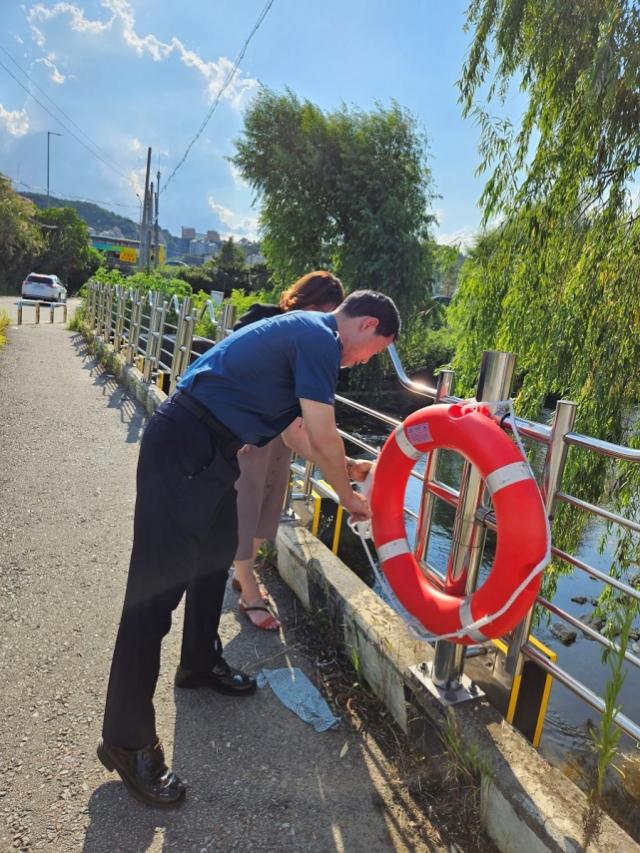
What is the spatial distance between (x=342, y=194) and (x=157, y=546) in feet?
55.8

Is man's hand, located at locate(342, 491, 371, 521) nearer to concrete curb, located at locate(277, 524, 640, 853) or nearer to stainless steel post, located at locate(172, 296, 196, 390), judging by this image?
concrete curb, located at locate(277, 524, 640, 853)

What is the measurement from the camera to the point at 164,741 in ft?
6.31

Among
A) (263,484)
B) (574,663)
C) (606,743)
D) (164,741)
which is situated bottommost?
(574,663)

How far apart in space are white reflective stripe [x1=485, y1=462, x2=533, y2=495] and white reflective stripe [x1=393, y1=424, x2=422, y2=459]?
13.2 inches

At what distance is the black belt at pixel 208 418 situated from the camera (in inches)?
69.3

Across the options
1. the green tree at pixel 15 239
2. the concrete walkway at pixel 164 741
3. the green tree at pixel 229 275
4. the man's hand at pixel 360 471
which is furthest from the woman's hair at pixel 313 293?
the green tree at pixel 229 275

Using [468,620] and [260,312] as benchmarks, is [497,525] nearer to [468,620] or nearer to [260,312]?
[468,620]

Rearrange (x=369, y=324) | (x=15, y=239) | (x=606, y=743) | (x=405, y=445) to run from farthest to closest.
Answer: (x=15, y=239) < (x=405, y=445) < (x=369, y=324) < (x=606, y=743)

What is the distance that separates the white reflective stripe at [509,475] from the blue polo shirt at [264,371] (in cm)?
50

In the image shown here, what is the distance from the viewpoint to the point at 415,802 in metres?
1.78

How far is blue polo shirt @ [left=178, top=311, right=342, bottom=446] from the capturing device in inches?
66.9

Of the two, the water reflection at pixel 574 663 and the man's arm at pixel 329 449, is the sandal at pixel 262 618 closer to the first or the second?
the water reflection at pixel 574 663

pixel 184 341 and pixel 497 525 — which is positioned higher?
pixel 184 341

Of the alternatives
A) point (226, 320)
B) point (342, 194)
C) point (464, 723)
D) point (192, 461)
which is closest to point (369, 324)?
point (192, 461)
